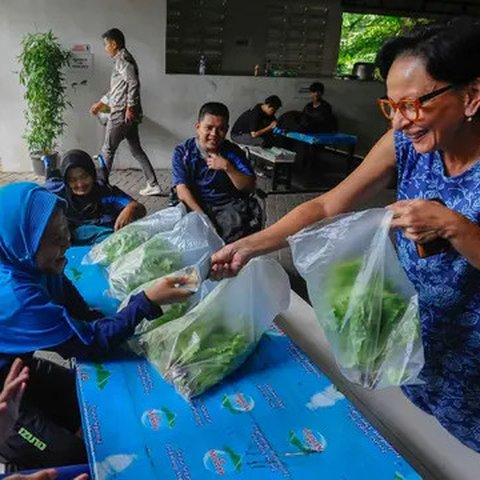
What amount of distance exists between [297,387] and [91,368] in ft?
1.80

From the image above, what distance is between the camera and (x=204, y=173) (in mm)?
3293

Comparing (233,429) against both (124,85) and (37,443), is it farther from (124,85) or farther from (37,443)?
(124,85)

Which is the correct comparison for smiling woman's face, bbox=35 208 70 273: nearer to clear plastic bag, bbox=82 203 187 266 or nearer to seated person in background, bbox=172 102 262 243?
clear plastic bag, bbox=82 203 187 266

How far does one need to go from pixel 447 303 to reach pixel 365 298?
7.3 inches

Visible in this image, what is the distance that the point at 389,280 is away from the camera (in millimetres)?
1208

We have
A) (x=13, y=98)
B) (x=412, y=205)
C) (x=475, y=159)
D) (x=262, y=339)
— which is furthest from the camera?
(x=13, y=98)

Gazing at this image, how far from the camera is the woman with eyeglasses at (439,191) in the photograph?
1.04 metres

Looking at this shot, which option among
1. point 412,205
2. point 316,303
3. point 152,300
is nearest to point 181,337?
point 152,300

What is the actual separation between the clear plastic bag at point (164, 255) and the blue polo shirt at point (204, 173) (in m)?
1.33

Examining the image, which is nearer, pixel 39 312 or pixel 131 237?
pixel 39 312

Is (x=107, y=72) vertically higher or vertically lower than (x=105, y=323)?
higher

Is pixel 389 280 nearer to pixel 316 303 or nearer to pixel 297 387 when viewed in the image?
pixel 316 303

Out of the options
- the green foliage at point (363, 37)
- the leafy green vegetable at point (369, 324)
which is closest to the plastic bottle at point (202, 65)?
the green foliage at point (363, 37)

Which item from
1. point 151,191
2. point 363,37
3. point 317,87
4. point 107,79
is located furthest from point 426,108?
point 363,37
